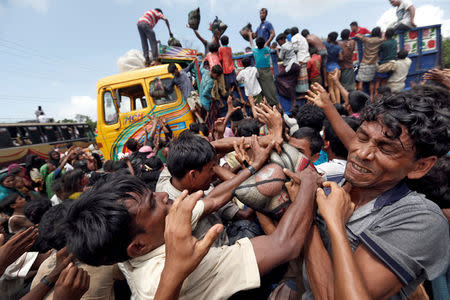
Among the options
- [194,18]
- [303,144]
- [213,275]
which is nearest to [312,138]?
[303,144]

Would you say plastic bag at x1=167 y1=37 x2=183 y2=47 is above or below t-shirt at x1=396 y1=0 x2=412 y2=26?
above

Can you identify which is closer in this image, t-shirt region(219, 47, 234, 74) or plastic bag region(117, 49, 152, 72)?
t-shirt region(219, 47, 234, 74)

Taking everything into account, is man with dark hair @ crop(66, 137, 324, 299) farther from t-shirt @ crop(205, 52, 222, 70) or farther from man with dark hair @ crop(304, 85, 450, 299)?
t-shirt @ crop(205, 52, 222, 70)

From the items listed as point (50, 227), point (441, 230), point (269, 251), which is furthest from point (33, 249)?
point (441, 230)

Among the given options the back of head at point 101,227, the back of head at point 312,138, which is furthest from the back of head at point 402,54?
the back of head at point 101,227

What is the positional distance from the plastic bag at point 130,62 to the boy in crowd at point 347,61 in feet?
16.3

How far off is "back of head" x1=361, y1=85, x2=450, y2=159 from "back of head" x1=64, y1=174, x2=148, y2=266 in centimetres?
128

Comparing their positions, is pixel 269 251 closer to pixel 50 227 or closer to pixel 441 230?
pixel 441 230

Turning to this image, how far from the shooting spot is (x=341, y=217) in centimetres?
92

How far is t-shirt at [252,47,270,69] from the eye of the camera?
14.4 ft

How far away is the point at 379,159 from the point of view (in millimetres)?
997

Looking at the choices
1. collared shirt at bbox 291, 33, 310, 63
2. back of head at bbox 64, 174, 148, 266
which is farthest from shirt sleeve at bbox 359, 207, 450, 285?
collared shirt at bbox 291, 33, 310, 63

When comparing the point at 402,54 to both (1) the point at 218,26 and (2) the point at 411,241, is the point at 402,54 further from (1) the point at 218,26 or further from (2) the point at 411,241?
(2) the point at 411,241

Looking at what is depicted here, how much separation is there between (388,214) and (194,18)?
6307 mm
